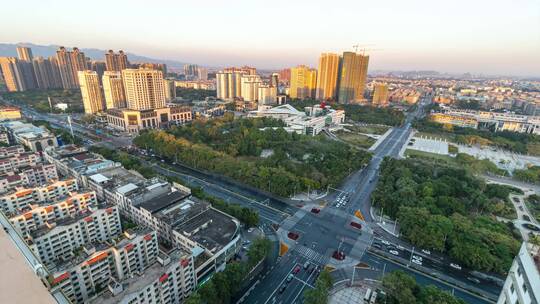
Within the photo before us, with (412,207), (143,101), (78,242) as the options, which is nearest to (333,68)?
(143,101)

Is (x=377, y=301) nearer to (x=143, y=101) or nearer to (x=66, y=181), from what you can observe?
(x=66, y=181)

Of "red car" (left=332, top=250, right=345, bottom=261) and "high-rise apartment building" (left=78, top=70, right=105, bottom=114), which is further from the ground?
"high-rise apartment building" (left=78, top=70, right=105, bottom=114)

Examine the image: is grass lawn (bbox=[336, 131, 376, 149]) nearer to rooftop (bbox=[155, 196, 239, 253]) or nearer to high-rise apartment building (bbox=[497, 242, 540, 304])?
rooftop (bbox=[155, 196, 239, 253])

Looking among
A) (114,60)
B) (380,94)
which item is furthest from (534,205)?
(114,60)

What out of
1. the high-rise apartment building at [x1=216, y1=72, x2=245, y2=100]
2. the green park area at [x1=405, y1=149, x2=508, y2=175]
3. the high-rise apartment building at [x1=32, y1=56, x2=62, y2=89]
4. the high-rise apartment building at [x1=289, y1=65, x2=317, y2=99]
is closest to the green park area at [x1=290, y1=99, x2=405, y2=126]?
the high-rise apartment building at [x1=289, y1=65, x2=317, y2=99]

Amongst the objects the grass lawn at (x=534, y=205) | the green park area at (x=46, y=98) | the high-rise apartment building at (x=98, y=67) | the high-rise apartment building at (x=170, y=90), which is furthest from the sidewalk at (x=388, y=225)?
the high-rise apartment building at (x=98, y=67)
